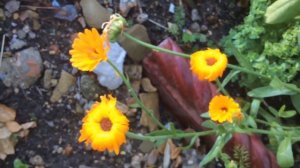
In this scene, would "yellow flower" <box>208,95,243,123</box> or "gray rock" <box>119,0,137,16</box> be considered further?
"gray rock" <box>119,0,137,16</box>

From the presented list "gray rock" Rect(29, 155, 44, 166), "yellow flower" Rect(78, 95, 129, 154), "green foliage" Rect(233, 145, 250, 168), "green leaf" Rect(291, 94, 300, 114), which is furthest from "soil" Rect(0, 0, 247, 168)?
"yellow flower" Rect(78, 95, 129, 154)

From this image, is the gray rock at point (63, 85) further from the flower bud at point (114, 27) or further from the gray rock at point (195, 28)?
the flower bud at point (114, 27)

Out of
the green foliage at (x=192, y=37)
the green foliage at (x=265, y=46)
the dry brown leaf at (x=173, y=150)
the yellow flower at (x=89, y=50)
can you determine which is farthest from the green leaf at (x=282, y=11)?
the yellow flower at (x=89, y=50)

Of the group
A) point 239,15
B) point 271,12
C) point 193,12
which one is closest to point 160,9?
point 193,12

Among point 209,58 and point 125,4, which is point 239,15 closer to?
point 125,4

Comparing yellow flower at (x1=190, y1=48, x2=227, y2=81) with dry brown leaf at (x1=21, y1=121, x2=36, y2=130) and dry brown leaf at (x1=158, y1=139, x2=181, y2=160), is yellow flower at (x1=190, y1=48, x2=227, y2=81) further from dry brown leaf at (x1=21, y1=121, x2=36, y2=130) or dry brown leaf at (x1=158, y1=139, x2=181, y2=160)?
dry brown leaf at (x1=21, y1=121, x2=36, y2=130)

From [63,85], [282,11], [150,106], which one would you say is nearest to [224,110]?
[282,11]
